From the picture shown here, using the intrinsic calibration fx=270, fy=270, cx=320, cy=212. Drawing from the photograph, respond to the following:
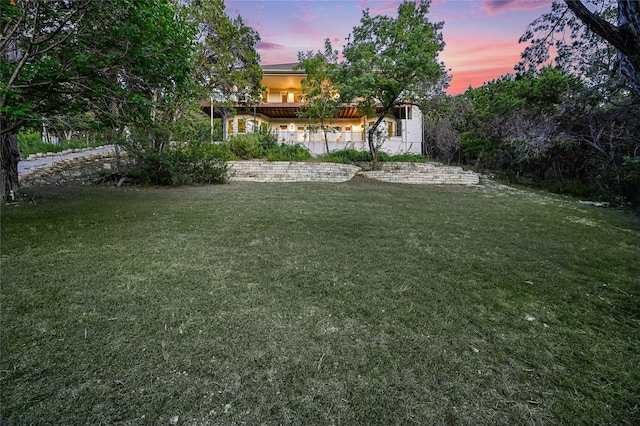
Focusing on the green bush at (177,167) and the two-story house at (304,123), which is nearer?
the green bush at (177,167)

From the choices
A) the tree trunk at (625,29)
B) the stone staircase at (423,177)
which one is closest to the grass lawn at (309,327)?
the tree trunk at (625,29)

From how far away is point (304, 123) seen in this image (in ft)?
71.1

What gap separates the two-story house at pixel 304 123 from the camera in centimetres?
1866

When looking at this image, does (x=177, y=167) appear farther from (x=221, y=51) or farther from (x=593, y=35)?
(x=593, y=35)

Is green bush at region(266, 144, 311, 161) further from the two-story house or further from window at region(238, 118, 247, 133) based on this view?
window at region(238, 118, 247, 133)

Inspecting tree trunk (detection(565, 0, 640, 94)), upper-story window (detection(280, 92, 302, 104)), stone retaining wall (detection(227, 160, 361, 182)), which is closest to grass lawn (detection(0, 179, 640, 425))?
tree trunk (detection(565, 0, 640, 94))

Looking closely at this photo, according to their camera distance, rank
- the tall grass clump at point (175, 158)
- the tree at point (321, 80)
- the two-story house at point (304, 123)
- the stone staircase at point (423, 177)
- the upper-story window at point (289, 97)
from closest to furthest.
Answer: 1. the tall grass clump at point (175, 158)
2. the stone staircase at point (423, 177)
3. the tree at point (321, 80)
4. the two-story house at point (304, 123)
5. the upper-story window at point (289, 97)

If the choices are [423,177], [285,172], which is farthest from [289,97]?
[423,177]

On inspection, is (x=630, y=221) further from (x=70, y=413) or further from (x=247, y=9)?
(x=247, y=9)

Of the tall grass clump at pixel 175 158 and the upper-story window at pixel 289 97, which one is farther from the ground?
the upper-story window at pixel 289 97

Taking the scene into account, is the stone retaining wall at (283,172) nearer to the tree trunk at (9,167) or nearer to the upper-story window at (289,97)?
the tree trunk at (9,167)

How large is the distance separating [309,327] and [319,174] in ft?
32.6

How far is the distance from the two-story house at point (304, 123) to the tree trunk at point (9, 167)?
1247cm

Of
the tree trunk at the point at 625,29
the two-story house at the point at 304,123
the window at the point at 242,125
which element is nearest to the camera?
the tree trunk at the point at 625,29
